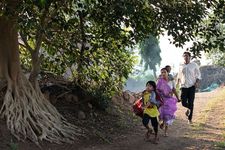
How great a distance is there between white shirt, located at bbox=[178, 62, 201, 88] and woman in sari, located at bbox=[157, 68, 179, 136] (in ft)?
3.03

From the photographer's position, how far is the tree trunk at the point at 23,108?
9984 millimetres

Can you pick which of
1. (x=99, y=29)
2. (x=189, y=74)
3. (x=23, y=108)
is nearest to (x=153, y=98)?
(x=189, y=74)

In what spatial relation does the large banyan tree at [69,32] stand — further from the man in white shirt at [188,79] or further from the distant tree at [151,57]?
the distant tree at [151,57]

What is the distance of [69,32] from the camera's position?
11.8 meters

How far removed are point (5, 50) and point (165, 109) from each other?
379 centimetres

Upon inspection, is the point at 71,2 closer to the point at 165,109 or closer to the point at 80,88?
the point at 165,109

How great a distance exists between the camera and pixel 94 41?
459 inches

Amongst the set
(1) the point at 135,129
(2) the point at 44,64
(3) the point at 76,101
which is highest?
(2) the point at 44,64

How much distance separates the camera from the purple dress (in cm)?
1075

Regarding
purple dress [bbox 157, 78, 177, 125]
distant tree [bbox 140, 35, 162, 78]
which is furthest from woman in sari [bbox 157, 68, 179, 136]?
distant tree [bbox 140, 35, 162, 78]

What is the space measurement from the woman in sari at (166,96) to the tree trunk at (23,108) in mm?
1938

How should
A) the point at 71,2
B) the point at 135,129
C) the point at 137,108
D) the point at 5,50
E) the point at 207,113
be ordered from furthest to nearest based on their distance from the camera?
the point at 207,113 → the point at 135,129 → the point at 5,50 → the point at 137,108 → the point at 71,2

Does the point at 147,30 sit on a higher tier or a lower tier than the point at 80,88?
higher

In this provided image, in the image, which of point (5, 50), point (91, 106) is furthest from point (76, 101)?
point (5, 50)
